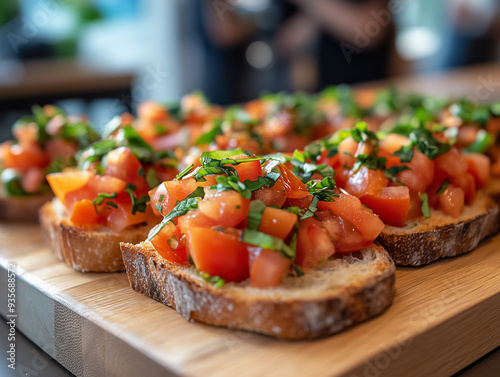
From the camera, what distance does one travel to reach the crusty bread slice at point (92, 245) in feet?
7.36

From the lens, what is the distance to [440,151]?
7.75 feet

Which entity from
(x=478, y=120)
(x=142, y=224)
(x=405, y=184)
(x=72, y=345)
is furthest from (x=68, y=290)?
(x=478, y=120)

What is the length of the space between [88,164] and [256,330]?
131 centimetres

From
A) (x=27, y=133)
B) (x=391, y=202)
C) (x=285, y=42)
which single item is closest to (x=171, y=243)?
(x=391, y=202)

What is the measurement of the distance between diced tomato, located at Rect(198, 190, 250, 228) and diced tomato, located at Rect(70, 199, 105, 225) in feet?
2.79

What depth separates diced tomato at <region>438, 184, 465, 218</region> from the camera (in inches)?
91.2

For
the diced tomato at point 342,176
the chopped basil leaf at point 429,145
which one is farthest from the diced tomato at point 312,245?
the chopped basil leaf at point 429,145

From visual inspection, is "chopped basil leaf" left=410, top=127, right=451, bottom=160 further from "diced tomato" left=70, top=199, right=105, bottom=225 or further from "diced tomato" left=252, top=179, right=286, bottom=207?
"diced tomato" left=70, top=199, right=105, bottom=225

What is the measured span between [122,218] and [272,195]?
84 centimetres

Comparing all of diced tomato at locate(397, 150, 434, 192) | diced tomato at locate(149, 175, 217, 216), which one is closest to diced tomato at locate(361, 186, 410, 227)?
diced tomato at locate(397, 150, 434, 192)

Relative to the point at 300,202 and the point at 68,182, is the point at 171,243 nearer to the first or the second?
the point at 300,202

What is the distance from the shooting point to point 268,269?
1688mm

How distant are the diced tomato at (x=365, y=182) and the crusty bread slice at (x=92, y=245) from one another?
0.98m

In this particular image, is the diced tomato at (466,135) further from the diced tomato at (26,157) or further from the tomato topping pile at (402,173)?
the diced tomato at (26,157)
